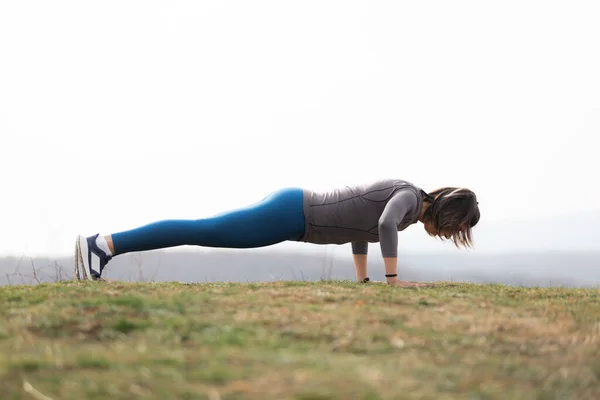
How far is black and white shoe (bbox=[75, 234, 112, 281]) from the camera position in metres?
6.60

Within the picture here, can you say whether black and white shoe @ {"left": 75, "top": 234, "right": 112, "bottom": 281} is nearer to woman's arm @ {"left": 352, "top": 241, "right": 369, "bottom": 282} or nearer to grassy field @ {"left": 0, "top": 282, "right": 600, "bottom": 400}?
grassy field @ {"left": 0, "top": 282, "right": 600, "bottom": 400}

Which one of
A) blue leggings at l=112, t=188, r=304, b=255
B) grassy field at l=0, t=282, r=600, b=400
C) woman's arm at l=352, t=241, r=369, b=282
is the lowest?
grassy field at l=0, t=282, r=600, b=400

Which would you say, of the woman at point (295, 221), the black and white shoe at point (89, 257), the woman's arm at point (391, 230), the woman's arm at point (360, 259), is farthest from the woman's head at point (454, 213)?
the black and white shoe at point (89, 257)

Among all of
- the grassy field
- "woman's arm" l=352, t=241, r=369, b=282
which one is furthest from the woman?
the grassy field

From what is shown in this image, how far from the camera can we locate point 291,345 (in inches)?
142

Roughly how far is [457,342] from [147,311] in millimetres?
1922

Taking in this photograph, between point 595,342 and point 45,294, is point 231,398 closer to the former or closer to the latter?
point 595,342

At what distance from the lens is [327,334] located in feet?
12.7

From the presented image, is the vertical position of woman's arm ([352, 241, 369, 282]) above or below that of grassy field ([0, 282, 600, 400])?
above

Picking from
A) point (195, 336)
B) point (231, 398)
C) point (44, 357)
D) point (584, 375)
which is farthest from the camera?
point (195, 336)

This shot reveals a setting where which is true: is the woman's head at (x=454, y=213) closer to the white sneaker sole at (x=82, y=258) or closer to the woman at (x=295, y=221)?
the woman at (x=295, y=221)

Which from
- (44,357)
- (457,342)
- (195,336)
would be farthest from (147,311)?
(457,342)

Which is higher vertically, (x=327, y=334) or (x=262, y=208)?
(x=262, y=208)

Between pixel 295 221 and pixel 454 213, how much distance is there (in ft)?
5.12
